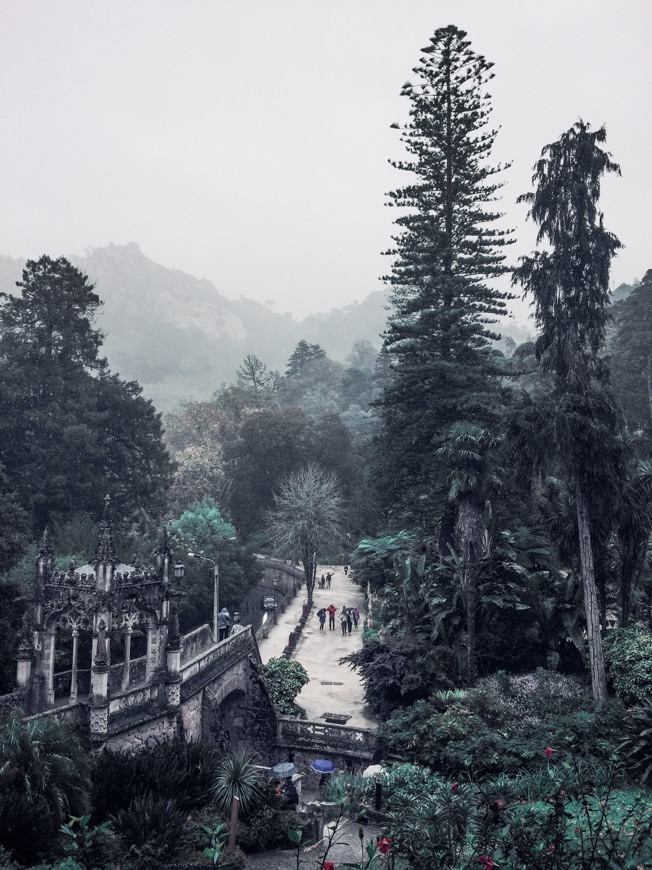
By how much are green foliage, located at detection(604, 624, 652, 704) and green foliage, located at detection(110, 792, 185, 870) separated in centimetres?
1275

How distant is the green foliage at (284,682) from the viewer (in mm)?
25906

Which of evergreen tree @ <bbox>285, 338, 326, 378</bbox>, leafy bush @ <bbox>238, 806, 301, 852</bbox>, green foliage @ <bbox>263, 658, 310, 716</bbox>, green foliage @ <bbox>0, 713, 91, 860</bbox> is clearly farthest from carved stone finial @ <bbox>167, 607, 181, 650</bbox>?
evergreen tree @ <bbox>285, 338, 326, 378</bbox>

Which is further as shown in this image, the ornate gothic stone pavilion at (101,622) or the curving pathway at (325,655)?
the curving pathway at (325,655)

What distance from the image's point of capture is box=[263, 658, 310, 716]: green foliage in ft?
85.0

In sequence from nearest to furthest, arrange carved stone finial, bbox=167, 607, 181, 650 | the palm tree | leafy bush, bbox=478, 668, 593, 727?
carved stone finial, bbox=167, 607, 181, 650
leafy bush, bbox=478, 668, 593, 727
the palm tree

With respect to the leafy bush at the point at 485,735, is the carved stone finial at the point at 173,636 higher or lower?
higher

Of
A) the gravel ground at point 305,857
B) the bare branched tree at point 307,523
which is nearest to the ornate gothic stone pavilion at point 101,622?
the gravel ground at point 305,857

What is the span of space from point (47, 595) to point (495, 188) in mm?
25640

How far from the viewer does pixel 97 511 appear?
39.2 meters

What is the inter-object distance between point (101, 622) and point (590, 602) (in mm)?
14013

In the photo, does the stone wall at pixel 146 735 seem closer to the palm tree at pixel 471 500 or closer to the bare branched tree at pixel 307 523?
the palm tree at pixel 471 500

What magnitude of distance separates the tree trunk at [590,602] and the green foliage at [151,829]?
1257 cm

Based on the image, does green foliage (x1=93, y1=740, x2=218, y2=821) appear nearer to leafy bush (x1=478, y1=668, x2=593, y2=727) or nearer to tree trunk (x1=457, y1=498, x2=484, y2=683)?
leafy bush (x1=478, y1=668, x2=593, y2=727)

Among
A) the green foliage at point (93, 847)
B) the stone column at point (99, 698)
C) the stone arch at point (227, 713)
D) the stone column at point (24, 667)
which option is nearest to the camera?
the green foliage at point (93, 847)
